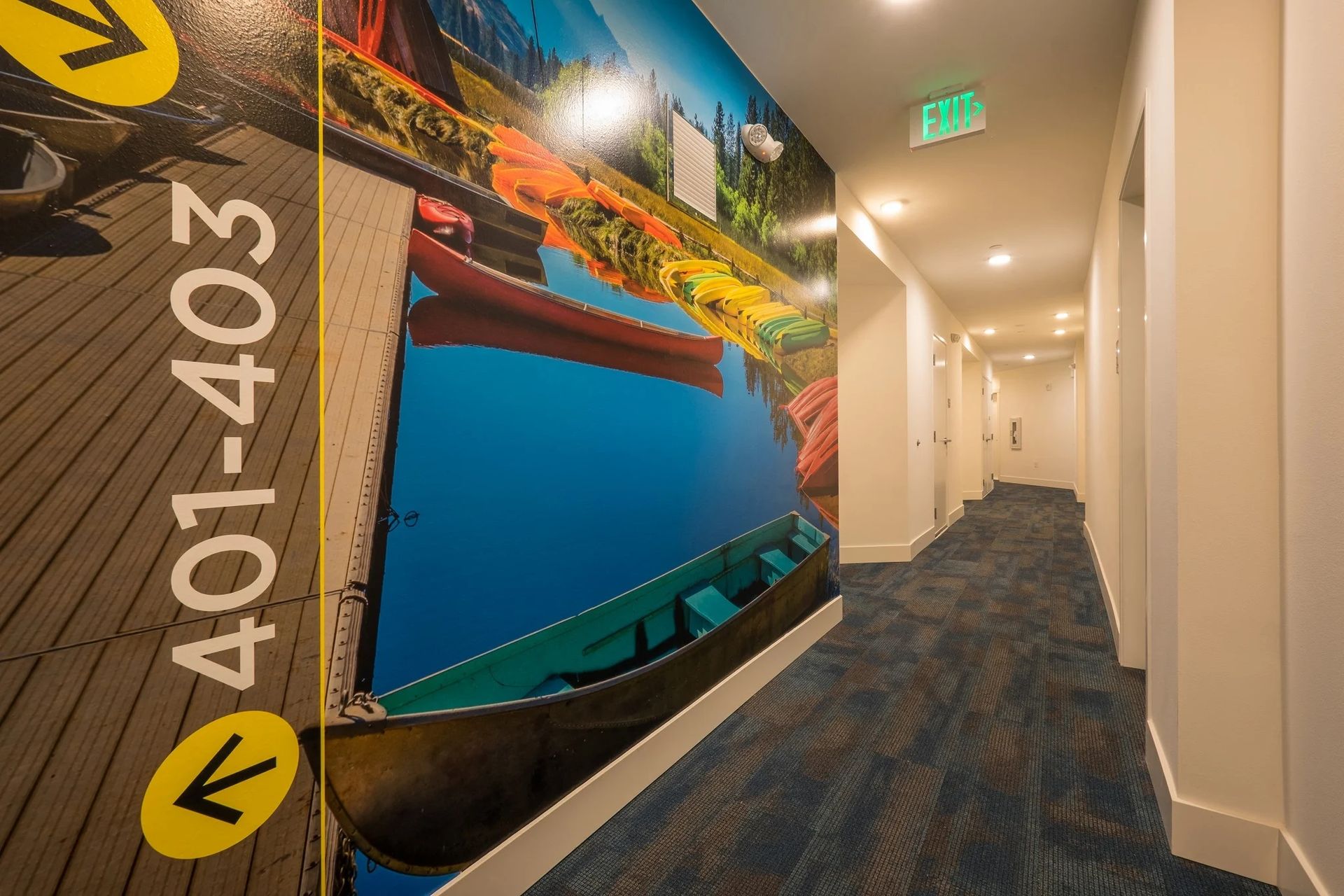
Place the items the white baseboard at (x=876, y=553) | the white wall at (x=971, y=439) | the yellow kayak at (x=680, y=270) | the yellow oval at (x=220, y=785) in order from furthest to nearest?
1. the white wall at (x=971, y=439)
2. the white baseboard at (x=876, y=553)
3. the yellow kayak at (x=680, y=270)
4. the yellow oval at (x=220, y=785)

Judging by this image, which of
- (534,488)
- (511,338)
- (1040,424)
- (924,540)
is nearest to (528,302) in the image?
(511,338)

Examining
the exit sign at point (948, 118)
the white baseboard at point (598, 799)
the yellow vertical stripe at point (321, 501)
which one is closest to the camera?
the yellow vertical stripe at point (321, 501)

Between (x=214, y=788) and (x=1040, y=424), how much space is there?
14.0 metres

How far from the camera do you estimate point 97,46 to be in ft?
2.77

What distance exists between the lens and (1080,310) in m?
7.60

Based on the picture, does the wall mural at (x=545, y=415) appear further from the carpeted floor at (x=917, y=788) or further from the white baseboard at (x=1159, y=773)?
the white baseboard at (x=1159, y=773)

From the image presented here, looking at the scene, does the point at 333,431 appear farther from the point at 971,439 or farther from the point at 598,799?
the point at 971,439

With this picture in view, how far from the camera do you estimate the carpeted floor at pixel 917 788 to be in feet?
5.01

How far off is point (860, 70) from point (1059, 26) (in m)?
0.76

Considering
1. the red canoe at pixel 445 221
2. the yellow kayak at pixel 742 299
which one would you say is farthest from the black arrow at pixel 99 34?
the yellow kayak at pixel 742 299

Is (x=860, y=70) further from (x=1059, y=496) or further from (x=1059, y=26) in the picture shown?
(x=1059, y=496)

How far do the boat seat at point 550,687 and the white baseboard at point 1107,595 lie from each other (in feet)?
9.00

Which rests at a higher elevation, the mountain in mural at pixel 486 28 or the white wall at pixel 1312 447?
the mountain in mural at pixel 486 28

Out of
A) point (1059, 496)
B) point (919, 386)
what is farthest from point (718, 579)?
point (1059, 496)
